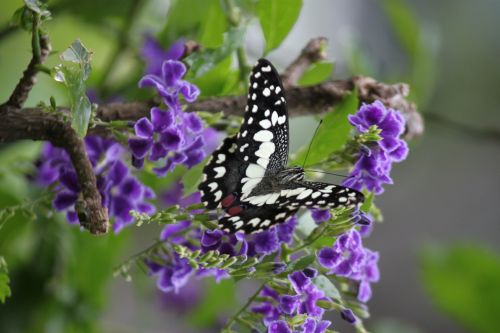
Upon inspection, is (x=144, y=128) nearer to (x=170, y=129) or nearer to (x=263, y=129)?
(x=170, y=129)

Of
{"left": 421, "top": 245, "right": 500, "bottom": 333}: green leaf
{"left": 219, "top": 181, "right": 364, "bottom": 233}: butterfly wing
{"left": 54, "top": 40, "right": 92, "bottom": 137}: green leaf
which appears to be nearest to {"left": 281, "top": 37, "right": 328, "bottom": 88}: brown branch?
{"left": 219, "top": 181, "right": 364, "bottom": 233}: butterfly wing

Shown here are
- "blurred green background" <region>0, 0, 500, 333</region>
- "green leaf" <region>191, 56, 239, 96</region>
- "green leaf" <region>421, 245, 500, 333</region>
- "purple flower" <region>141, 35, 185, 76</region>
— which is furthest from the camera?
"green leaf" <region>421, 245, 500, 333</region>

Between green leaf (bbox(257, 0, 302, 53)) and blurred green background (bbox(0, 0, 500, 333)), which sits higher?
green leaf (bbox(257, 0, 302, 53))

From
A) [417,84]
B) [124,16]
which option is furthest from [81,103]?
[417,84]

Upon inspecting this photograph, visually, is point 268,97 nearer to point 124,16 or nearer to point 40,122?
point 40,122

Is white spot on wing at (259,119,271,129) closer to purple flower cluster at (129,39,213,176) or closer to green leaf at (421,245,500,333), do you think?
purple flower cluster at (129,39,213,176)

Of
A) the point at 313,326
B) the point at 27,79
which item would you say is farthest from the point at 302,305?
the point at 27,79
